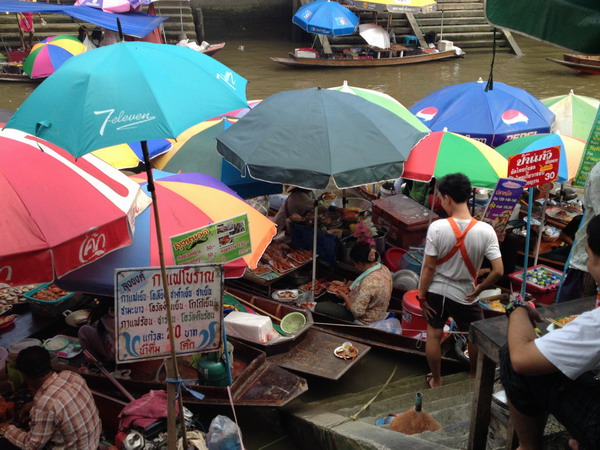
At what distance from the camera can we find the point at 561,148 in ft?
21.5

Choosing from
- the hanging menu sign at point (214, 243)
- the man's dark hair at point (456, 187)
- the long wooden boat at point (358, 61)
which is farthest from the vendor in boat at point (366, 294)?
the long wooden boat at point (358, 61)

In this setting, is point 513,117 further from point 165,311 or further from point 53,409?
point 53,409

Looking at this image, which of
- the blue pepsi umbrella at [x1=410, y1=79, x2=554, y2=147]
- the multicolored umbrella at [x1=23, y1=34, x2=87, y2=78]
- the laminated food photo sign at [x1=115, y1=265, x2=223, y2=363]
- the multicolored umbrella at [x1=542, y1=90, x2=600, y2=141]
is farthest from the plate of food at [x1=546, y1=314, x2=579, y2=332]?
the multicolored umbrella at [x1=23, y1=34, x2=87, y2=78]

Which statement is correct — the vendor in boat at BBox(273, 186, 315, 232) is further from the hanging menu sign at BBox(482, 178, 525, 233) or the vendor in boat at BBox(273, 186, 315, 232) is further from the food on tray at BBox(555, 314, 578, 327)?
the food on tray at BBox(555, 314, 578, 327)

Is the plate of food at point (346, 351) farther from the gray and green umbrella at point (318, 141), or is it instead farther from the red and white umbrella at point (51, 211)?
Result: the red and white umbrella at point (51, 211)

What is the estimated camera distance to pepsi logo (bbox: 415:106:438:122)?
8391mm

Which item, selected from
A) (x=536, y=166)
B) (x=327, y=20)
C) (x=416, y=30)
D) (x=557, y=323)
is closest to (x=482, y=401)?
(x=557, y=323)

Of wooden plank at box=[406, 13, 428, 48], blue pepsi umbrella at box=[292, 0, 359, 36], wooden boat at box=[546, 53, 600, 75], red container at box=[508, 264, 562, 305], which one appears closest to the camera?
red container at box=[508, 264, 562, 305]

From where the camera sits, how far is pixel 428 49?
2106 centimetres

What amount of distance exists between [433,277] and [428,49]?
18188 millimetres

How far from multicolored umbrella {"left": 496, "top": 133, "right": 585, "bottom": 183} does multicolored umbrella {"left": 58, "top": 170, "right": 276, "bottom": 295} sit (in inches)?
136

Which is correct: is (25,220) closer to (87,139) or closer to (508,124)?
(87,139)

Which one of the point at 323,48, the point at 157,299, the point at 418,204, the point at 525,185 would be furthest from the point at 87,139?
the point at 323,48

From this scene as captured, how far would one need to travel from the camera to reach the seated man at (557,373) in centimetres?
231
